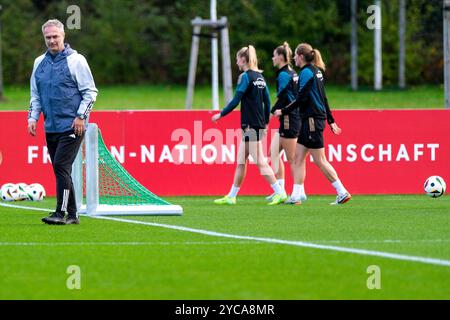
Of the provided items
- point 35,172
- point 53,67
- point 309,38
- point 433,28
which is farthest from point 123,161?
point 309,38

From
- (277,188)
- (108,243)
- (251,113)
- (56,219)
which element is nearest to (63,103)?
(56,219)

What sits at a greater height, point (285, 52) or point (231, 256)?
point (285, 52)

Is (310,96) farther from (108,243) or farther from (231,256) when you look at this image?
(231,256)

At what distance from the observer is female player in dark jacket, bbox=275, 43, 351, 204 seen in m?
15.6

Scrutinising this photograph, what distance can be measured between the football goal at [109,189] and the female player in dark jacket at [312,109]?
2.19 metres

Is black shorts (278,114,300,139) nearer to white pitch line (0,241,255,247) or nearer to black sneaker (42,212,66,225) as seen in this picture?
black sneaker (42,212,66,225)

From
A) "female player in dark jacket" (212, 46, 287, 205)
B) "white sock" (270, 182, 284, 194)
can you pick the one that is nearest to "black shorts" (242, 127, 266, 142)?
"female player in dark jacket" (212, 46, 287, 205)

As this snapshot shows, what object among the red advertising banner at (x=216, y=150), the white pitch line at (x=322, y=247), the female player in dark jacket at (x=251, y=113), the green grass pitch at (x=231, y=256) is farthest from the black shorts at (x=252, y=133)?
the white pitch line at (x=322, y=247)

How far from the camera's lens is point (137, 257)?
9.81m

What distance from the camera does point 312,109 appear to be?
15.7m

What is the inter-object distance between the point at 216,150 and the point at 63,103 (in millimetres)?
5690

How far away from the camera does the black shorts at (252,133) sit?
1609cm

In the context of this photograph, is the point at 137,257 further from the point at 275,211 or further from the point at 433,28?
the point at 433,28

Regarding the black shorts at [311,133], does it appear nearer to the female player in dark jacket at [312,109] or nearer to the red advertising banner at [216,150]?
the female player in dark jacket at [312,109]
